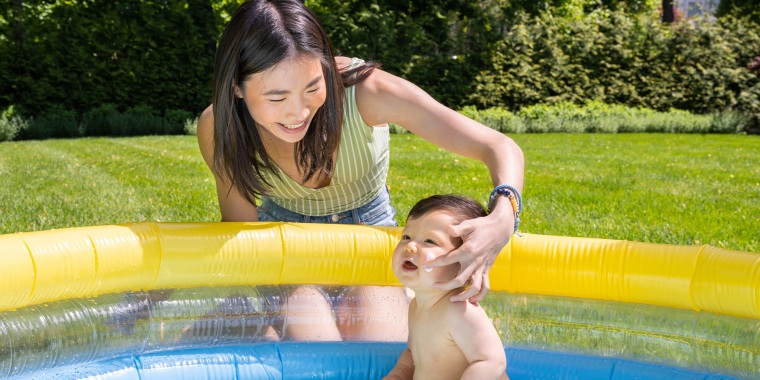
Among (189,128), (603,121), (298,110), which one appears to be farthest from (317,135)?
(603,121)

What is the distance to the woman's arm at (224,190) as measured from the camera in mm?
2797

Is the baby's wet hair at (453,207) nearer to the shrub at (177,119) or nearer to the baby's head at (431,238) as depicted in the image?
the baby's head at (431,238)

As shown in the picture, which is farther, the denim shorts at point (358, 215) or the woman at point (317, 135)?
the denim shorts at point (358, 215)

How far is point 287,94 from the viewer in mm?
Answer: 2375

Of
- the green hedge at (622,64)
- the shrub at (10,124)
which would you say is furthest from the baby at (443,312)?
the green hedge at (622,64)

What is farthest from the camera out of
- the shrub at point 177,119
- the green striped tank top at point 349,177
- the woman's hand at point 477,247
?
the shrub at point 177,119

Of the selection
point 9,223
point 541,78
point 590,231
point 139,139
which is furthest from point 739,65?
point 9,223

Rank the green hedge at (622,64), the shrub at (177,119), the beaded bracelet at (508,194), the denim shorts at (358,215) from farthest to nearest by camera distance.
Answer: the green hedge at (622,64), the shrub at (177,119), the denim shorts at (358,215), the beaded bracelet at (508,194)

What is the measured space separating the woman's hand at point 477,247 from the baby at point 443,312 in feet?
0.45

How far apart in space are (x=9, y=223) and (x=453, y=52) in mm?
13151

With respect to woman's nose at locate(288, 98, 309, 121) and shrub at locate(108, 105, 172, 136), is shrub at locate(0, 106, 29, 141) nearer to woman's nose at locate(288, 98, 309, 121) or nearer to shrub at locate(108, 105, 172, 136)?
shrub at locate(108, 105, 172, 136)

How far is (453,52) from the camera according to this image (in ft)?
56.4

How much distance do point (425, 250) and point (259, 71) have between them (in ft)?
2.31

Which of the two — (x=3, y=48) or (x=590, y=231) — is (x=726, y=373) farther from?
(x=3, y=48)
